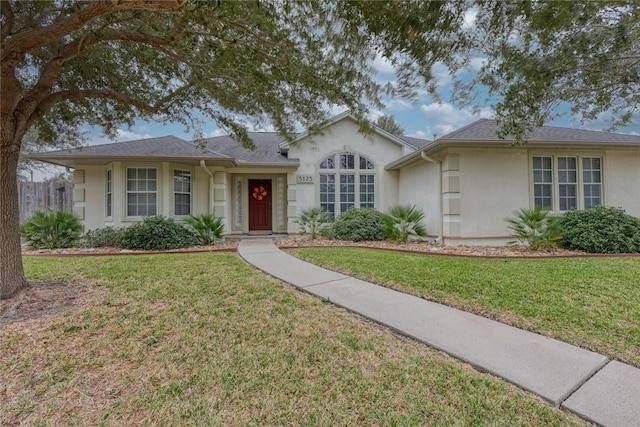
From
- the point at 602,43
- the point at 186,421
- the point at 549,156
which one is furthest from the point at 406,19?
the point at 549,156

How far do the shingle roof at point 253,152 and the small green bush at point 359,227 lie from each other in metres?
3.28

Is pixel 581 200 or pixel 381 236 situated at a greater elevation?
pixel 581 200

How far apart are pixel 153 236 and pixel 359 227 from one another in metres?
6.48

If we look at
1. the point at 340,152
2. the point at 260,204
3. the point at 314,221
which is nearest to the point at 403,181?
the point at 340,152

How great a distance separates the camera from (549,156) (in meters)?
10.0

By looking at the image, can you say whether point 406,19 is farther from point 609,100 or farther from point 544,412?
point 609,100

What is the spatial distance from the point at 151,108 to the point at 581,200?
1212cm

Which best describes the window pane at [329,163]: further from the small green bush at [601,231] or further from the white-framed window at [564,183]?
the small green bush at [601,231]

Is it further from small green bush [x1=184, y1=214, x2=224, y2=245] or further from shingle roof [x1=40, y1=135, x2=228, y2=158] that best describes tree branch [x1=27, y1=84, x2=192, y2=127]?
small green bush [x1=184, y1=214, x2=224, y2=245]

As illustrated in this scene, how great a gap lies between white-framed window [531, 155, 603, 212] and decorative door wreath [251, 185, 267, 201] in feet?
32.4

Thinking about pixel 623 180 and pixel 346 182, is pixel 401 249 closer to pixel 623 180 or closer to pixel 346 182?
pixel 346 182

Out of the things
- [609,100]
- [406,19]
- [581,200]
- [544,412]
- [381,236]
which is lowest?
[544,412]

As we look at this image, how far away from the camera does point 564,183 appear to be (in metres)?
10.1

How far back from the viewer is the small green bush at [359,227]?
10883 millimetres
